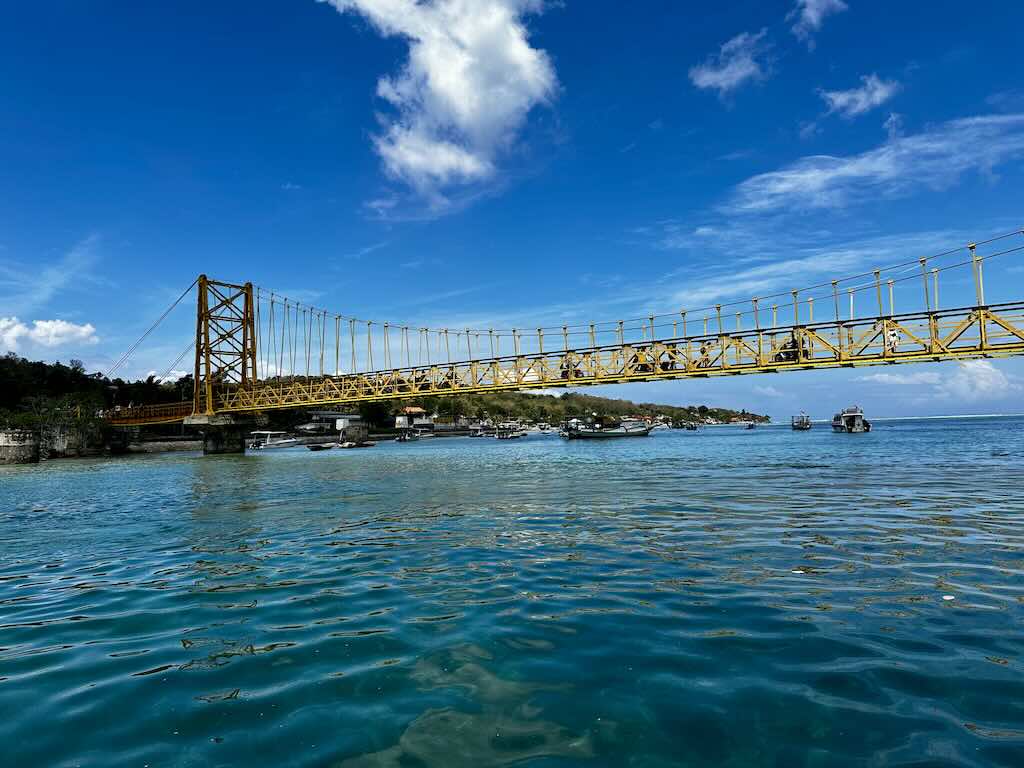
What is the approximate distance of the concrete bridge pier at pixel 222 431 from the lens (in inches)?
2714

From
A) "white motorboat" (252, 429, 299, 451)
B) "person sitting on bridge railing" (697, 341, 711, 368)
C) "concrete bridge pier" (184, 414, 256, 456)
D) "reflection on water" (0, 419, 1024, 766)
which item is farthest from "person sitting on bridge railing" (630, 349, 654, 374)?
"white motorboat" (252, 429, 299, 451)

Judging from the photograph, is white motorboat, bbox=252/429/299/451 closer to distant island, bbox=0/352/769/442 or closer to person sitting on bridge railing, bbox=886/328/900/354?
distant island, bbox=0/352/769/442

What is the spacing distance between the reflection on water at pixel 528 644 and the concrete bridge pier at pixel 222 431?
61.8 m

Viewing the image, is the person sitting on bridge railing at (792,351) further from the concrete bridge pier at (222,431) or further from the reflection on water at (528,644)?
the concrete bridge pier at (222,431)

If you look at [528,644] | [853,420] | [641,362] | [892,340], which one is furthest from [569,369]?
[853,420]

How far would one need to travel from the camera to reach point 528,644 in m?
5.53

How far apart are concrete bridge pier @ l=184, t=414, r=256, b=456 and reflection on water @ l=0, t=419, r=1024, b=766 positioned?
6182cm

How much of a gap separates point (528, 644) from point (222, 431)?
74628 millimetres

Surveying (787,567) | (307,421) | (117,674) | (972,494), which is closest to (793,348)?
(972,494)

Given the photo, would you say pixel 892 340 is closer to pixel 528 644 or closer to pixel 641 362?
pixel 641 362

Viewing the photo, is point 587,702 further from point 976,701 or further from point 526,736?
point 976,701

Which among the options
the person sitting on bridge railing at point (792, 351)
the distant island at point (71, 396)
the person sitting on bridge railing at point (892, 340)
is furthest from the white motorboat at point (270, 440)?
the person sitting on bridge railing at point (892, 340)

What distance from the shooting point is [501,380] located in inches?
2157

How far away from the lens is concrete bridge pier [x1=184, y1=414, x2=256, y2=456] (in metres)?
68.9
